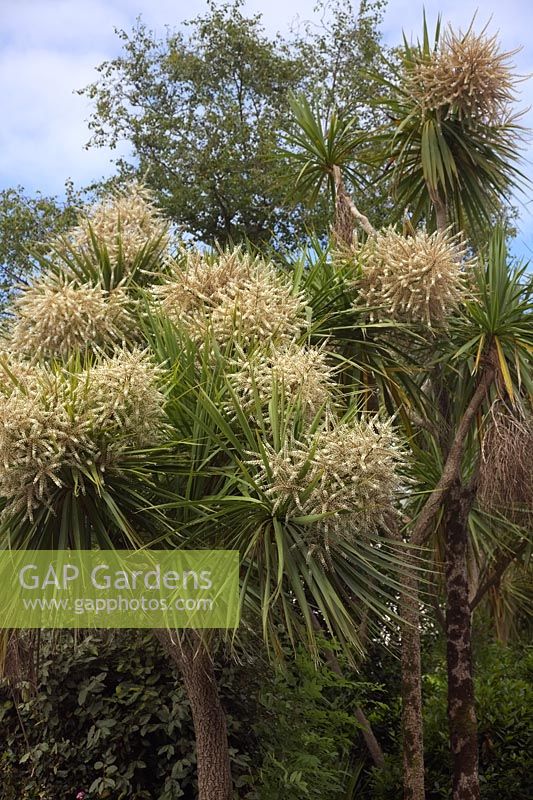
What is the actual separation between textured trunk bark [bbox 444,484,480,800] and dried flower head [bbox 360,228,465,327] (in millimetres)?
1698

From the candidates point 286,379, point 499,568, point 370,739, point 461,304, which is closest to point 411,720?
point 370,739

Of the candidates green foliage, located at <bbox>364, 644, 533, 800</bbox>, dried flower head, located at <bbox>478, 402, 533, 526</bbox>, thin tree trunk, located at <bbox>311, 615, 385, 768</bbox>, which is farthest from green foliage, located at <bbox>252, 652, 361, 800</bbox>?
dried flower head, located at <bbox>478, 402, 533, 526</bbox>

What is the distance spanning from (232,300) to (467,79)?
285 centimetres

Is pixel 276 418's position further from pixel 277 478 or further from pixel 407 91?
pixel 407 91

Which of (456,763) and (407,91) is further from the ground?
(407,91)

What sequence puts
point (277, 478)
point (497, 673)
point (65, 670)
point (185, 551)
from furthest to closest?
point (497, 673) → point (65, 670) → point (185, 551) → point (277, 478)

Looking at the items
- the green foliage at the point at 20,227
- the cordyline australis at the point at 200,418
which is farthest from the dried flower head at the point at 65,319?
the green foliage at the point at 20,227

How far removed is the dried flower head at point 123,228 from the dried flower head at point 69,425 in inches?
65.9

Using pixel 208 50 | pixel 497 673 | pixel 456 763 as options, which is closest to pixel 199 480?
pixel 456 763

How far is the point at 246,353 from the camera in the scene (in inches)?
197

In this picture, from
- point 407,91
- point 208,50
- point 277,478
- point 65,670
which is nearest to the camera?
point 277,478

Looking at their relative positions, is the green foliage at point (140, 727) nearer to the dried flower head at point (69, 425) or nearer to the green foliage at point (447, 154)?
the dried flower head at point (69, 425)

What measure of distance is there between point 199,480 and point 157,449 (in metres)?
0.50

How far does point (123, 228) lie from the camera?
592cm
